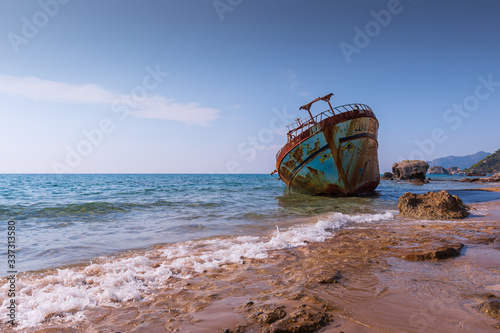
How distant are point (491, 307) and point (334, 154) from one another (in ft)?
38.1

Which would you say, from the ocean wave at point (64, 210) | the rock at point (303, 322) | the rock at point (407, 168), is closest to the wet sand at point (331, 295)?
the rock at point (303, 322)

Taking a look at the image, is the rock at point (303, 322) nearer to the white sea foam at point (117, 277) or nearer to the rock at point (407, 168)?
the white sea foam at point (117, 277)

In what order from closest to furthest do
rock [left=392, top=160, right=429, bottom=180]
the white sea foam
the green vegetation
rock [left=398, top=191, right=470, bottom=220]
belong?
the white sea foam, rock [left=398, top=191, right=470, bottom=220], rock [left=392, top=160, right=429, bottom=180], the green vegetation

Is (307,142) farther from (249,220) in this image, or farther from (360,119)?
(249,220)

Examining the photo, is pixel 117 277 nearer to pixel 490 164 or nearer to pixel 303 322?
pixel 303 322

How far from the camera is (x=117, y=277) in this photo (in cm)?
365

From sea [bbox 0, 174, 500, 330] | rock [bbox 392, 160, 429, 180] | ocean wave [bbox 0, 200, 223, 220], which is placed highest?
rock [bbox 392, 160, 429, 180]

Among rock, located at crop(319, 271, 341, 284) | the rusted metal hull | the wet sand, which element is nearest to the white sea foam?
the wet sand

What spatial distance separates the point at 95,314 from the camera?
8.89 ft

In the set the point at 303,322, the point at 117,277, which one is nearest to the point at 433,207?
the point at 303,322

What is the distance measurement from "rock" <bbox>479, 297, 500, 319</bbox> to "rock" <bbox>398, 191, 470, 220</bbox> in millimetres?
6473

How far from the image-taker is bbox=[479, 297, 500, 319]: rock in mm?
2270

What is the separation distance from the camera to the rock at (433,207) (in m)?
8.09

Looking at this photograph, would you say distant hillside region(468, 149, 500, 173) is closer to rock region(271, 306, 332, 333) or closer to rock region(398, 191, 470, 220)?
rock region(398, 191, 470, 220)
